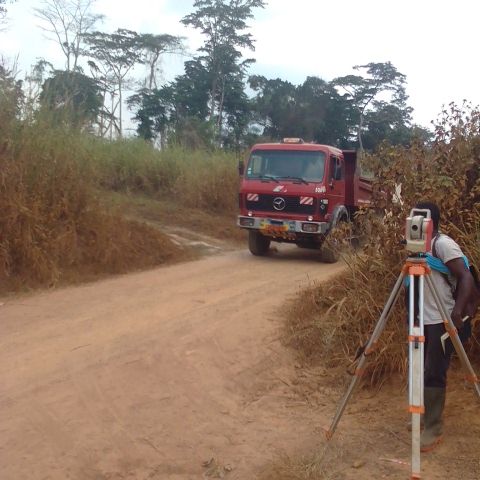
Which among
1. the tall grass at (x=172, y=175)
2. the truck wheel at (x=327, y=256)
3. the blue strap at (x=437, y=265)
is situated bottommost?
the truck wheel at (x=327, y=256)

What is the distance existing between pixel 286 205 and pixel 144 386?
23.2 feet

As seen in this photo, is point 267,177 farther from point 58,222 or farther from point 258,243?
point 58,222

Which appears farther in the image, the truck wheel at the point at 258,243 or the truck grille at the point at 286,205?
the truck wheel at the point at 258,243

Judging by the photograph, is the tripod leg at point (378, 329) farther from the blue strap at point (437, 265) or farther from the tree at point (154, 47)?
the tree at point (154, 47)

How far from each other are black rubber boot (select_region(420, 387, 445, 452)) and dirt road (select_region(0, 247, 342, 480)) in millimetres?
833

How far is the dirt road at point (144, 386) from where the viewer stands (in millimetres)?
4055

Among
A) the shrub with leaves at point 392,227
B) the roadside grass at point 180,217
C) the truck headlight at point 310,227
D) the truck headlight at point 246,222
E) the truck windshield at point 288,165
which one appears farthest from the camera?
the roadside grass at point 180,217

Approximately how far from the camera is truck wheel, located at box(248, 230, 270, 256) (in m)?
12.6

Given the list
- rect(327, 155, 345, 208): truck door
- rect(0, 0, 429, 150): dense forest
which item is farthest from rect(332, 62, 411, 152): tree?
rect(327, 155, 345, 208): truck door

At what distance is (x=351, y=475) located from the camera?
3820 mm

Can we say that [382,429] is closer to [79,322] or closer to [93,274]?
[79,322]

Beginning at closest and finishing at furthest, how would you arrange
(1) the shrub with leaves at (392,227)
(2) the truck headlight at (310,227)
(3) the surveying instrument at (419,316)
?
(3) the surveying instrument at (419,316), (1) the shrub with leaves at (392,227), (2) the truck headlight at (310,227)

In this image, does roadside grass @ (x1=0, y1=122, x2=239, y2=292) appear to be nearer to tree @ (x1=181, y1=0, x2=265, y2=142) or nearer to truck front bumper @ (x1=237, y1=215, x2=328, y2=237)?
truck front bumper @ (x1=237, y1=215, x2=328, y2=237)

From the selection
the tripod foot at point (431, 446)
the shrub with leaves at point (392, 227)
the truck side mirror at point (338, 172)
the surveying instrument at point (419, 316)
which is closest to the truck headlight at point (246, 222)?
the truck side mirror at point (338, 172)
